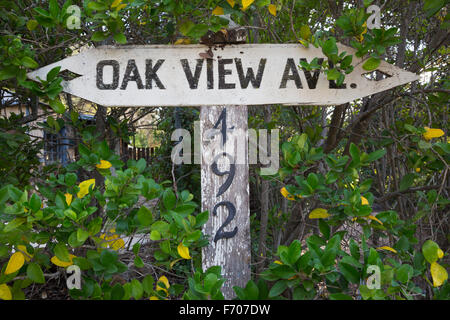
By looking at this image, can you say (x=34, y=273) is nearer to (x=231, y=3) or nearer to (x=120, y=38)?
(x=120, y=38)

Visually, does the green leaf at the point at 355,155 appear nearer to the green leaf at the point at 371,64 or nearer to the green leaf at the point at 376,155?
the green leaf at the point at 376,155

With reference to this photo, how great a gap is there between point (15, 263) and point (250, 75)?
1.14 m

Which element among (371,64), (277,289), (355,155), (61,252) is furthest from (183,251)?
(371,64)

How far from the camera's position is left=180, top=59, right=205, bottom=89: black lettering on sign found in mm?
1605

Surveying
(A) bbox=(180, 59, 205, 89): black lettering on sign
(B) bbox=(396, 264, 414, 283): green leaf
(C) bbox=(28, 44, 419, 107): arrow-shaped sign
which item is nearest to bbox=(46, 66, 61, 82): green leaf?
(C) bbox=(28, 44, 419, 107): arrow-shaped sign

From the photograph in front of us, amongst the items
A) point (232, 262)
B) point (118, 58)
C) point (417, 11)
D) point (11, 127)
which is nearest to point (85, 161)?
point (118, 58)

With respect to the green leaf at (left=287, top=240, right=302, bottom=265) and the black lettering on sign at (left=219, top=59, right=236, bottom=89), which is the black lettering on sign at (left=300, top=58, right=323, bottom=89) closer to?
the black lettering on sign at (left=219, top=59, right=236, bottom=89)

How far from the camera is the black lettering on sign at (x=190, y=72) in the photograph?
161cm

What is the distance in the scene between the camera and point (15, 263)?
1.22m

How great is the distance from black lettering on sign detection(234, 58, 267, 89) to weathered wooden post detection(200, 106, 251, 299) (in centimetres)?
11

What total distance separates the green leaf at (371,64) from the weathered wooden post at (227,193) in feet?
1.73

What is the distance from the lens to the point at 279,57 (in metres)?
1.62

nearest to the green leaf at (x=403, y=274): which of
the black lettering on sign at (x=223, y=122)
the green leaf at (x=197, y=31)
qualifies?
the black lettering on sign at (x=223, y=122)
